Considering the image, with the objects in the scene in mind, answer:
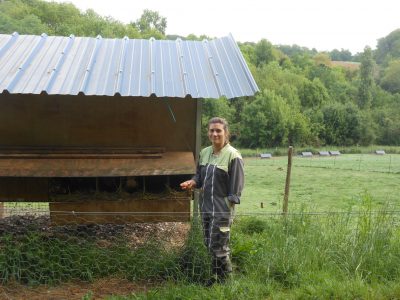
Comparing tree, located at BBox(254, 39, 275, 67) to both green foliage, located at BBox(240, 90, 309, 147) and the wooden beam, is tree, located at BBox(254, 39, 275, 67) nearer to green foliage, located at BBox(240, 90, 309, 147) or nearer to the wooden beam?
green foliage, located at BBox(240, 90, 309, 147)

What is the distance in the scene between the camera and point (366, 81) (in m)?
71.7

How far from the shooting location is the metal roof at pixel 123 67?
4504 mm

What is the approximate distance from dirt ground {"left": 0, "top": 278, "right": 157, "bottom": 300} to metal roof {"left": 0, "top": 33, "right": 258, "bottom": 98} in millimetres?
1964

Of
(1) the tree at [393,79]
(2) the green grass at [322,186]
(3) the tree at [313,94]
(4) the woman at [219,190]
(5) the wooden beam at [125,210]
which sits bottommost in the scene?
(2) the green grass at [322,186]

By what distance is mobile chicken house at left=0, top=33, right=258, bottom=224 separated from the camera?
4.60 metres

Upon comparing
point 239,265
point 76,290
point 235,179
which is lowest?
point 76,290

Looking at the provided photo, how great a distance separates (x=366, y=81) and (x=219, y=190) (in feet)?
246

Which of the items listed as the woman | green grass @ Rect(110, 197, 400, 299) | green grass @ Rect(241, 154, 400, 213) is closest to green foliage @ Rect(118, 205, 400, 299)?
green grass @ Rect(110, 197, 400, 299)

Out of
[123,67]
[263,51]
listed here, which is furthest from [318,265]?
[263,51]

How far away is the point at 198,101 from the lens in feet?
17.1

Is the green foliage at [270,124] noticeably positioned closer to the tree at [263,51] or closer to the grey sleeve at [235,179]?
the tree at [263,51]

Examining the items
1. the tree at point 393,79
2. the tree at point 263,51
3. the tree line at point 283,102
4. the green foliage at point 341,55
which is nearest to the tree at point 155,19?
the tree line at point 283,102

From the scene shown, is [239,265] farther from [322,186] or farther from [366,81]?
[366,81]

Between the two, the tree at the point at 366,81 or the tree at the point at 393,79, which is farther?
the tree at the point at 393,79
